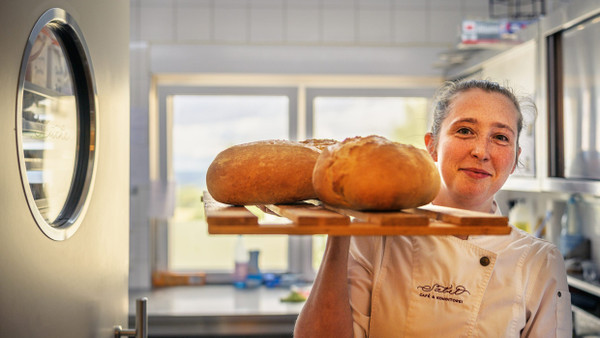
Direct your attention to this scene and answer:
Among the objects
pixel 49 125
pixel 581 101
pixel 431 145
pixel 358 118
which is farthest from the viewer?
pixel 358 118

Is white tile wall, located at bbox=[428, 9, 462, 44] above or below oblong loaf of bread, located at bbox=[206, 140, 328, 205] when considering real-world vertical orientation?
above

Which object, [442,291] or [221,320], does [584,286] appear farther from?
[221,320]

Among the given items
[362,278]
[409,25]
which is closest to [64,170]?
[362,278]

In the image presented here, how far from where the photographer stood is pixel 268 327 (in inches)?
112

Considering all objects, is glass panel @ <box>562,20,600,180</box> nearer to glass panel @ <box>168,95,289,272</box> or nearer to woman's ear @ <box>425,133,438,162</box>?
woman's ear @ <box>425,133,438,162</box>

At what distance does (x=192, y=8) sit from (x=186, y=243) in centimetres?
139

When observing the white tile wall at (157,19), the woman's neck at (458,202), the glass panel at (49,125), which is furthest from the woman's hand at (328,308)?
the white tile wall at (157,19)

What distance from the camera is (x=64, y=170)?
3.53 ft

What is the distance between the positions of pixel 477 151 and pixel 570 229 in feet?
6.13

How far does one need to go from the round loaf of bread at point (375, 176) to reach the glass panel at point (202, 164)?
2.90 metres

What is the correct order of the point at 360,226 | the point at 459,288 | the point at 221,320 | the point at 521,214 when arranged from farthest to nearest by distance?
the point at 521,214, the point at 221,320, the point at 459,288, the point at 360,226

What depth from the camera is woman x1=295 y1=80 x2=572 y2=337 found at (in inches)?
43.3

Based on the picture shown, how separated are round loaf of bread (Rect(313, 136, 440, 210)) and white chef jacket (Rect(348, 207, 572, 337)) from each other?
21.7 inches

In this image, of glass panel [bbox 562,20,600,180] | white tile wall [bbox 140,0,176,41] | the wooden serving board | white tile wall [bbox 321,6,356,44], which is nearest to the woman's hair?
the wooden serving board
